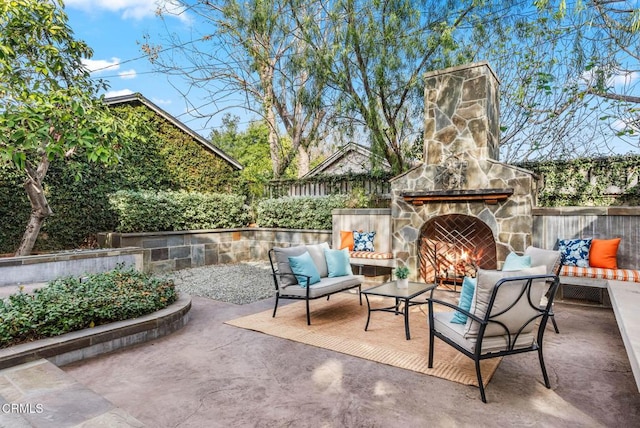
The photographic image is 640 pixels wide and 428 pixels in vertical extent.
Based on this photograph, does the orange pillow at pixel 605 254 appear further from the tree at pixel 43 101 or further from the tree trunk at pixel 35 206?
the tree trunk at pixel 35 206

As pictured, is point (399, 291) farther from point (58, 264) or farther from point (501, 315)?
point (58, 264)

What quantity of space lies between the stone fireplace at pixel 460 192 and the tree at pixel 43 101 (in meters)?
4.50

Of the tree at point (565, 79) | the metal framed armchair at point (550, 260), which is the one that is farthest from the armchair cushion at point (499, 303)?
the tree at point (565, 79)

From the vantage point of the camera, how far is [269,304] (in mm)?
4977

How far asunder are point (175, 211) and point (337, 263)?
4515 mm

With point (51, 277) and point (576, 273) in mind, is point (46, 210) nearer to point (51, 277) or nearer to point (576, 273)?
point (51, 277)

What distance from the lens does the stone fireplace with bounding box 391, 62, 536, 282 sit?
17.2 feet

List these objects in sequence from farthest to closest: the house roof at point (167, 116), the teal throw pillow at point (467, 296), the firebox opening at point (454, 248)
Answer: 1. the house roof at point (167, 116)
2. the firebox opening at point (454, 248)
3. the teal throw pillow at point (467, 296)

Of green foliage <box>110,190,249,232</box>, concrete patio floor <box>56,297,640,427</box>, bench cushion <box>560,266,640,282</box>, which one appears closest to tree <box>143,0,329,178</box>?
green foliage <box>110,190,249,232</box>

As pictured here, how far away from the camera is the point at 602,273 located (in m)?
4.31

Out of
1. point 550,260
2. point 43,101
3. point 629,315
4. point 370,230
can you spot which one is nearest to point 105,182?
point 43,101

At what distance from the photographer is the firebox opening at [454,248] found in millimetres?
5801

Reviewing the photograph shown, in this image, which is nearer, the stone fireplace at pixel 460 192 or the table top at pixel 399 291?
the table top at pixel 399 291

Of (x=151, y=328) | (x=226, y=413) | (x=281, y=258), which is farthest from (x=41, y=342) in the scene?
(x=281, y=258)
